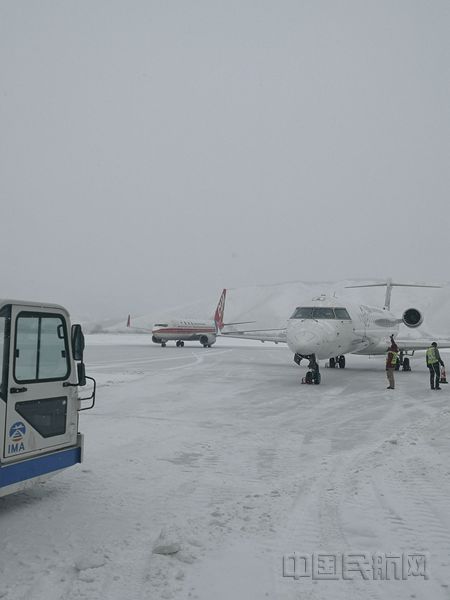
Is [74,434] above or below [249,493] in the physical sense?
above

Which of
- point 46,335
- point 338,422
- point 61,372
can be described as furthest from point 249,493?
point 338,422

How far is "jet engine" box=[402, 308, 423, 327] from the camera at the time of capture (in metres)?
23.2

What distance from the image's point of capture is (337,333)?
1856 cm

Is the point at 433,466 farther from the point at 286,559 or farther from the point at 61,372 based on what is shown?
the point at 61,372

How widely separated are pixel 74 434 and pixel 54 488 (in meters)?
0.84

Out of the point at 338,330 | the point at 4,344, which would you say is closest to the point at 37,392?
the point at 4,344

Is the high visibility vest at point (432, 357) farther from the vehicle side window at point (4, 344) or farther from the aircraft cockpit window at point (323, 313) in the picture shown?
the vehicle side window at point (4, 344)

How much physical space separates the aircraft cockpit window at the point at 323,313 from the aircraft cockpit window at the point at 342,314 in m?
0.27

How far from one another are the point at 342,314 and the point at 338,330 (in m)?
1.38

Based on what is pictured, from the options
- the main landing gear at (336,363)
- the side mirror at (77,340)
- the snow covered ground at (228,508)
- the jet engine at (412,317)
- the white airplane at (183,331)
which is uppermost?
the side mirror at (77,340)

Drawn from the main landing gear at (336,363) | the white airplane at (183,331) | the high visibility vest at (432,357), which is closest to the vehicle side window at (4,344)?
the high visibility vest at (432,357)

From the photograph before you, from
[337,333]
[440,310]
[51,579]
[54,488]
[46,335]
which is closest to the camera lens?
[51,579]

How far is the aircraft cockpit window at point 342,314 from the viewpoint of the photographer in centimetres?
1972

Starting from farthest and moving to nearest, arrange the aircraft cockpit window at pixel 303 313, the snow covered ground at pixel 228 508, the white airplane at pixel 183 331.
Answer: the white airplane at pixel 183 331 < the aircraft cockpit window at pixel 303 313 < the snow covered ground at pixel 228 508
